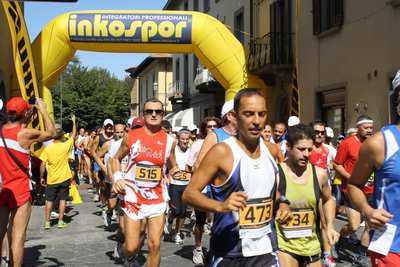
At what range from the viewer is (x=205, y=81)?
29.3m

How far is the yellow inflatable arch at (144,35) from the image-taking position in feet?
50.5

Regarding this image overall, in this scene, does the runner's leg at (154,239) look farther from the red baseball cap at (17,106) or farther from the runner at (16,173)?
the red baseball cap at (17,106)

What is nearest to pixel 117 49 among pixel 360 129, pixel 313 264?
pixel 360 129

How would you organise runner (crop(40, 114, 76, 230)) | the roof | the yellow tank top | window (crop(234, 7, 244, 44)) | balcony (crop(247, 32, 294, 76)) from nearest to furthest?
the yellow tank top → runner (crop(40, 114, 76, 230)) → balcony (crop(247, 32, 294, 76)) → window (crop(234, 7, 244, 44)) → the roof

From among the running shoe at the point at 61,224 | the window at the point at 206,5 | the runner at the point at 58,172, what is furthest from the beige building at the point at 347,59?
the window at the point at 206,5

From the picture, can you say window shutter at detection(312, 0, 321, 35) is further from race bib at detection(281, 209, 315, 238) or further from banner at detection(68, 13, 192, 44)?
race bib at detection(281, 209, 315, 238)

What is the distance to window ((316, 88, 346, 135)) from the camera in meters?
15.9

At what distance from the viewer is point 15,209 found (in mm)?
6234

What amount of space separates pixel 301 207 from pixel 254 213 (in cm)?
117

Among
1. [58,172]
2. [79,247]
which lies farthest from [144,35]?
[79,247]

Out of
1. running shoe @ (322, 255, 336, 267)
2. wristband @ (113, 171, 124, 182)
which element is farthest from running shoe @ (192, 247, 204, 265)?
running shoe @ (322, 255, 336, 267)

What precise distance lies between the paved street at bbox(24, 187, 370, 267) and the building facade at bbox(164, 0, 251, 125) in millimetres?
13394

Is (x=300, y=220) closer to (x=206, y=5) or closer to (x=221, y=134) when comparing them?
(x=221, y=134)

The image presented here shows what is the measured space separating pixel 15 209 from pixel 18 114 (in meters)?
0.95
